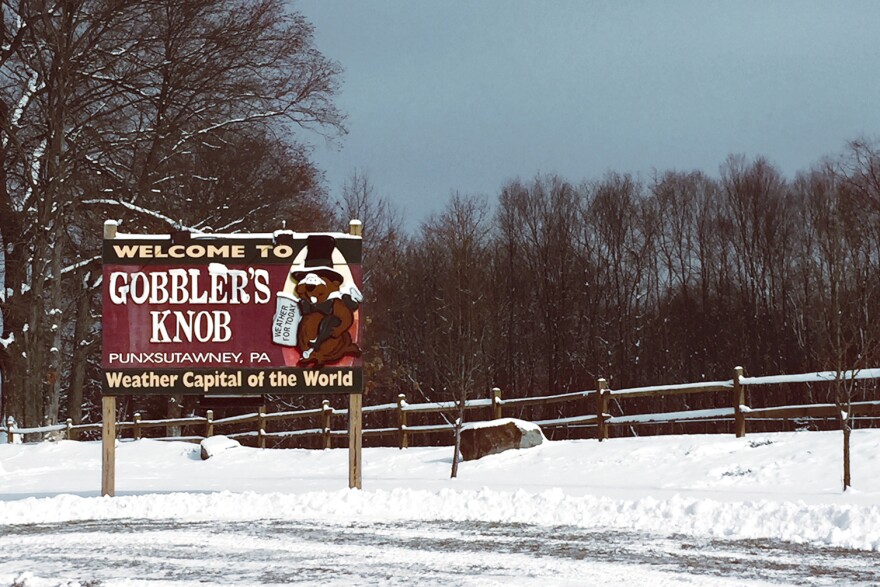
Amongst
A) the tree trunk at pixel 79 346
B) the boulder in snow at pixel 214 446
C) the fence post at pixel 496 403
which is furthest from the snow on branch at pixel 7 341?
the fence post at pixel 496 403

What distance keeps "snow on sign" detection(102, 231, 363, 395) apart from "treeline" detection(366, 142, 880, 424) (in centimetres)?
3621

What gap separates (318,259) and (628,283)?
48.6 m

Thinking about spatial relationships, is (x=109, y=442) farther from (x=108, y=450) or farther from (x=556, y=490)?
(x=556, y=490)

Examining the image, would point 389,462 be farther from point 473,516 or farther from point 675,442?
point 473,516

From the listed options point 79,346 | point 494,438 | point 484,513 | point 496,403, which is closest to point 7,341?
point 79,346

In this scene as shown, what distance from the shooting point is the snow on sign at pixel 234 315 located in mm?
17547

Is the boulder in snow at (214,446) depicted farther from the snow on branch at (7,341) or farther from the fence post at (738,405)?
the fence post at (738,405)

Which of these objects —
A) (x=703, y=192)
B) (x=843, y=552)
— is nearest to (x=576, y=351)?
(x=703, y=192)

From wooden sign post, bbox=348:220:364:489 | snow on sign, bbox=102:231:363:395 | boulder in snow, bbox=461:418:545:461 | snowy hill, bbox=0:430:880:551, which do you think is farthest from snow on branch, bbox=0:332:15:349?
wooden sign post, bbox=348:220:364:489

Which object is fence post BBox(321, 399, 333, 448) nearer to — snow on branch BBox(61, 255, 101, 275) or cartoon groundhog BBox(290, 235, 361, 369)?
snow on branch BBox(61, 255, 101, 275)

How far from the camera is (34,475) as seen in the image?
25938 mm

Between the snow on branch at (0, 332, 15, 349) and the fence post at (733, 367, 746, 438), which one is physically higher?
the snow on branch at (0, 332, 15, 349)

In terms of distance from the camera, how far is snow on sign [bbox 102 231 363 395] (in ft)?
57.6

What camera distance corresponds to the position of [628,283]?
2544 inches
